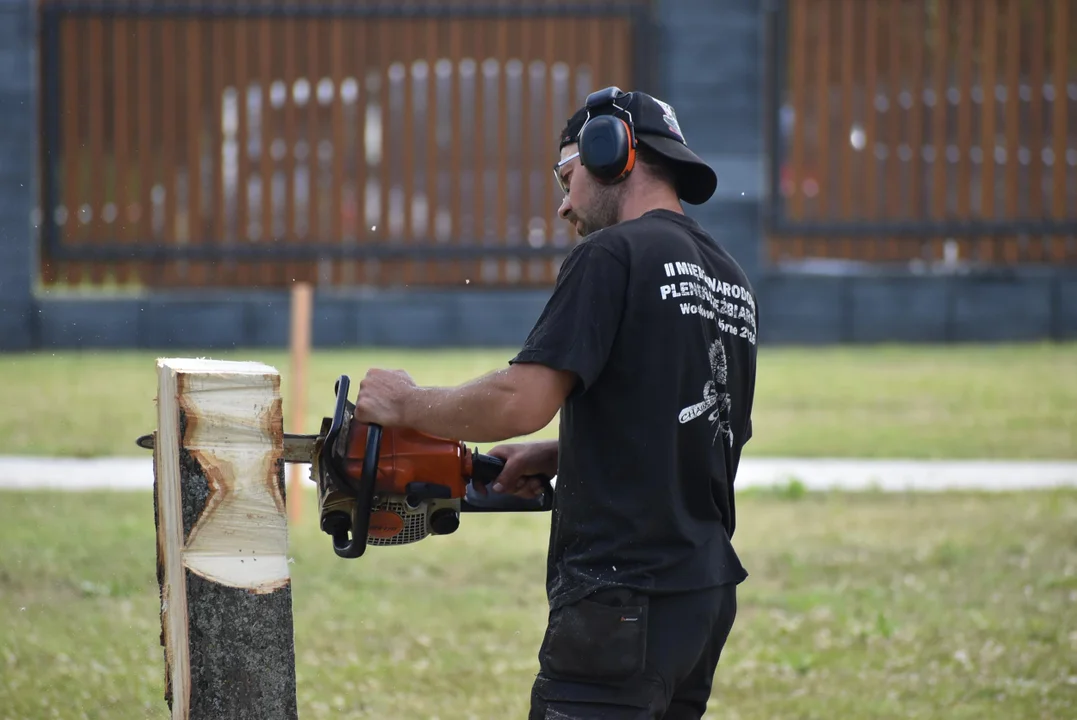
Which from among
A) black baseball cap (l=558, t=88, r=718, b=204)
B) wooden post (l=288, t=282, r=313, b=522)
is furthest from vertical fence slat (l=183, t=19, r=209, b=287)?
black baseball cap (l=558, t=88, r=718, b=204)

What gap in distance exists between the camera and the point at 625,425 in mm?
3129

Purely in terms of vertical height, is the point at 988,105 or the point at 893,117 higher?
the point at 988,105

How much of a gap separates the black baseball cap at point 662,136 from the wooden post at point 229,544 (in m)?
0.92

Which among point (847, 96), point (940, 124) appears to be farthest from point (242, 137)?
point (940, 124)

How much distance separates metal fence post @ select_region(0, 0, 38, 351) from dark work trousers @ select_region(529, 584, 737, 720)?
1379 centimetres

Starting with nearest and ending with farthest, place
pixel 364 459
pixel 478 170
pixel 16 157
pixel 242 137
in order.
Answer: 1. pixel 364 459
2. pixel 16 157
3. pixel 242 137
4. pixel 478 170

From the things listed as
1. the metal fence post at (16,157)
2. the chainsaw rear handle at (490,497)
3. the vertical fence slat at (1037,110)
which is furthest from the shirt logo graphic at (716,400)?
the vertical fence slat at (1037,110)

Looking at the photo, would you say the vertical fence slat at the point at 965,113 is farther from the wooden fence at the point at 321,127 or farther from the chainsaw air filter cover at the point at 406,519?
the chainsaw air filter cover at the point at 406,519

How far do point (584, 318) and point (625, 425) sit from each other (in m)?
0.25

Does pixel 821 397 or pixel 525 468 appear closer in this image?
pixel 525 468

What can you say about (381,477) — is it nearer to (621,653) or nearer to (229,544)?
(229,544)

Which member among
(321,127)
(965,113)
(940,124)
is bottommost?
(321,127)

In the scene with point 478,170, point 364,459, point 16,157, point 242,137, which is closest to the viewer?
point 364,459

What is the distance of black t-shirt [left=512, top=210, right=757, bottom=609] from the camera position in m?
3.06
